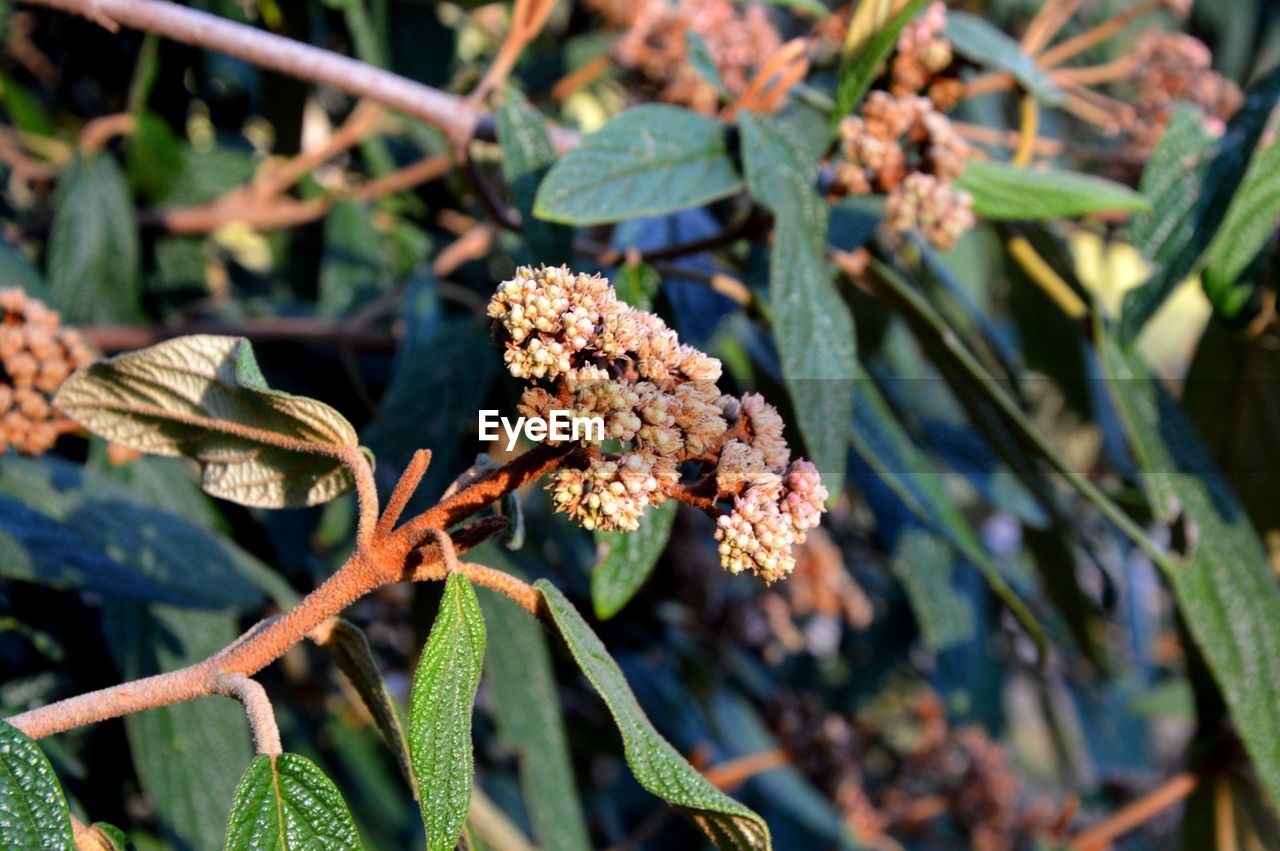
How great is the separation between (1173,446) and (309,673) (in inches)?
43.1

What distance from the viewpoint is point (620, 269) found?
967 millimetres

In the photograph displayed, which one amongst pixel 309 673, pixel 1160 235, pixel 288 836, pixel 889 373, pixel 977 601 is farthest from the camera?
pixel 977 601

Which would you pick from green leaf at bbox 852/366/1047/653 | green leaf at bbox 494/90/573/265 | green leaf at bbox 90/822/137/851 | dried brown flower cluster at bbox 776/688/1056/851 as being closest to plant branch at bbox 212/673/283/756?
green leaf at bbox 90/822/137/851

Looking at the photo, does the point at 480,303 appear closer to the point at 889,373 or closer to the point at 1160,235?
the point at 889,373

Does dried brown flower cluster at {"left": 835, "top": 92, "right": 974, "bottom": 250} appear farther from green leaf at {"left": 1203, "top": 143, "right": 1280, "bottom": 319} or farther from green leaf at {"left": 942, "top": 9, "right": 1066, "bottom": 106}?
green leaf at {"left": 1203, "top": 143, "right": 1280, "bottom": 319}

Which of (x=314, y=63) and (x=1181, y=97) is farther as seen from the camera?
(x=1181, y=97)

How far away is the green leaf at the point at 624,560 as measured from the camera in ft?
2.61

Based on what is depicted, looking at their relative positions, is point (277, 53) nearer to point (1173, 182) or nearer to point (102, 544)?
point (102, 544)

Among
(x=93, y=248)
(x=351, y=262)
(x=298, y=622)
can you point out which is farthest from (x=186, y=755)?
(x=351, y=262)

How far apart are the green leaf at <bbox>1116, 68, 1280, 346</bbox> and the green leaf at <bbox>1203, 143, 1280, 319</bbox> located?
12 mm

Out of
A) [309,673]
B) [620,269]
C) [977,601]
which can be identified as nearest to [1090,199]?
[620,269]

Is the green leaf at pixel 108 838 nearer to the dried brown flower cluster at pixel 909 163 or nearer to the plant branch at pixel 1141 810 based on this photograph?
the dried brown flower cluster at pixel 909 163

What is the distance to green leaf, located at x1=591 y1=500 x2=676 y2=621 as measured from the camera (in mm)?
796
